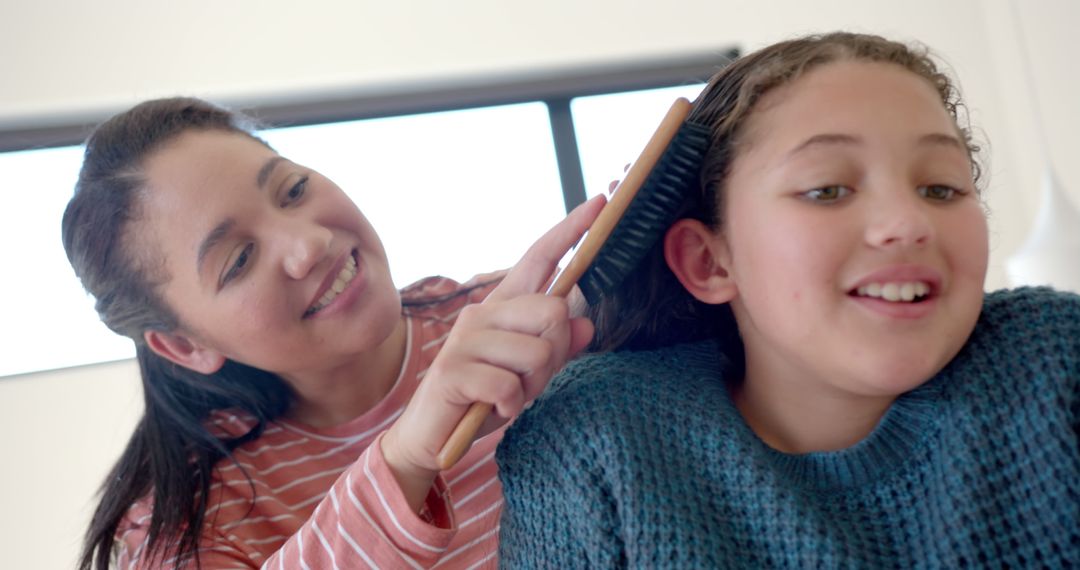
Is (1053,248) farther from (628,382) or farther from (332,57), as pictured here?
(332,57)

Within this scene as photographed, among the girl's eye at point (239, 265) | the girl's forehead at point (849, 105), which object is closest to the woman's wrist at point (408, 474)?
the girl's eye at point (239, 265)

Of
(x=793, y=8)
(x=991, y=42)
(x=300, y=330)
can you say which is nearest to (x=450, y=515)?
(x=300, y=330)

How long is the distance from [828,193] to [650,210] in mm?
140

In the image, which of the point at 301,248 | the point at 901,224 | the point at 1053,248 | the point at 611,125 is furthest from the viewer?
the point at 611,125

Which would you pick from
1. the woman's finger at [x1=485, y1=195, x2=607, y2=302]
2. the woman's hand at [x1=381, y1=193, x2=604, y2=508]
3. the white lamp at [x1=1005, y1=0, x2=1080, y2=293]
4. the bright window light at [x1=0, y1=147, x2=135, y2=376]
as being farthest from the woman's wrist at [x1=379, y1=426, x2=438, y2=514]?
the bright window light at [x1=0, y1=147, x2=135, y2=376]

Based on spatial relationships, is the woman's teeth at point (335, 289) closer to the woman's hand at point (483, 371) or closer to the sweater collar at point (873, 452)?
the woman's hand at point (483, 371)

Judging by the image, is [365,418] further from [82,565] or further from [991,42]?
[991,42]

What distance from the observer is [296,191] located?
3.02 feet

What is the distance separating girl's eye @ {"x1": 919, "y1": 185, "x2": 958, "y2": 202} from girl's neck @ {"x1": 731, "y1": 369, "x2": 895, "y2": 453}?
0.52 ft

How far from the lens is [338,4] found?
2111mm

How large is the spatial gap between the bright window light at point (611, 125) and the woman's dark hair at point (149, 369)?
137 cm

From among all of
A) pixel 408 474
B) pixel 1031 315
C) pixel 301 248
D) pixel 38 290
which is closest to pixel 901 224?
pixel 1031 315

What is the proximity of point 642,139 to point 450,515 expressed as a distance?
1732 mm

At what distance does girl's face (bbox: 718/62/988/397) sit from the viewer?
2.04 feet
